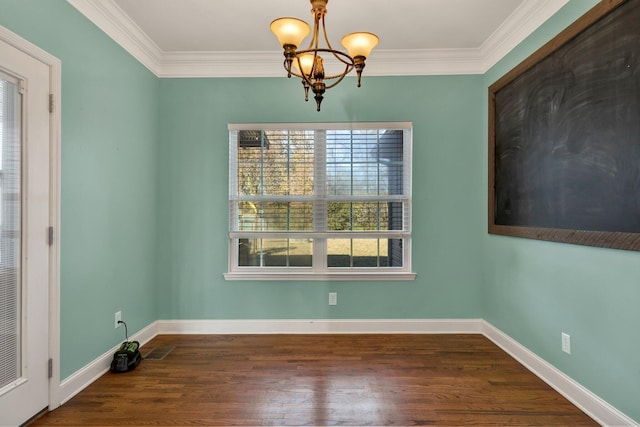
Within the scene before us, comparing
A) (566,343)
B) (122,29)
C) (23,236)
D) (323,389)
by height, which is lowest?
(323,389)

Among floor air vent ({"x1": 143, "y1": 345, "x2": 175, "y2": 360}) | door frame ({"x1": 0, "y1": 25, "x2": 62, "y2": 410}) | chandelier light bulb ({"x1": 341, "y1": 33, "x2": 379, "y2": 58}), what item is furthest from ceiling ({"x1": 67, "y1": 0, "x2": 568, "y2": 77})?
floor air vent ({"x1": 143, "y1": 345, "x2": 175, "y2": 360})

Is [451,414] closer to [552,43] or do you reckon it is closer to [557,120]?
[557,120]

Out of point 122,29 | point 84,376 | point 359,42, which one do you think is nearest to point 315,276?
point 84,376

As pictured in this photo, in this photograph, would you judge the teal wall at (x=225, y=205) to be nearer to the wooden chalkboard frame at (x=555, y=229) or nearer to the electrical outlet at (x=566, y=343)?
the wooden chalkboard frame at (x=555, y=229)

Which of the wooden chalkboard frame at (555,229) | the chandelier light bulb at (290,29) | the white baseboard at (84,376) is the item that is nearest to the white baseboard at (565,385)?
the wooden chalkboard frame at (555,229)

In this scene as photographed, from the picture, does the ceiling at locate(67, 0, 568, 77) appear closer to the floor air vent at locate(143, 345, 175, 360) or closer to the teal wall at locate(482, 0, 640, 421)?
the teal wall at locate(482, 0, 640, 421)

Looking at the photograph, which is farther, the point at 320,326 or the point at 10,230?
the point at 320,326

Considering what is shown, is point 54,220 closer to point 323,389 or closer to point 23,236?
point 23,236

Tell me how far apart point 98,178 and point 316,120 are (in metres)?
1.99

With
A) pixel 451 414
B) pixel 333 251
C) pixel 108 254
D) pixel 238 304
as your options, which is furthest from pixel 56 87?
pixel 451 414

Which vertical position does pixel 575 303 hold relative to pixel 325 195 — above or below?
below

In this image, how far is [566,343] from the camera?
2334 millimetres

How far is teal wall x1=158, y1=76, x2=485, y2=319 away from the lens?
3.48m

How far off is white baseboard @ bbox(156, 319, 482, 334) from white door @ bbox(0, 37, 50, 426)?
4.63ft
